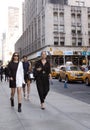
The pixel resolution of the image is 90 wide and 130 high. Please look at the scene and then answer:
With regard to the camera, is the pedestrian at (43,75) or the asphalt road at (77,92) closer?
the pedestrian at (43,75)

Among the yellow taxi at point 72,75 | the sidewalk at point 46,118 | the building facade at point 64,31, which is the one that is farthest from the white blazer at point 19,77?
the building facade at point 64,31

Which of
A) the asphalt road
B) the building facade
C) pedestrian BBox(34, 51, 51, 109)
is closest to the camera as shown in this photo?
pedestrian BBox(34, 51, 51, 109)

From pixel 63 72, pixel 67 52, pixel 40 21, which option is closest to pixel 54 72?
pixel 63 72

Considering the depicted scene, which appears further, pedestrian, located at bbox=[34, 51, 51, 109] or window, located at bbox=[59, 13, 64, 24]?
window, located at bbox=[59, 13, 64, 24]

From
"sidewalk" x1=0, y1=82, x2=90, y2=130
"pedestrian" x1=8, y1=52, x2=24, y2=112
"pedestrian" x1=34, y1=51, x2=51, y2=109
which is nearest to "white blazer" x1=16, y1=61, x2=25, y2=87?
"pedestrian" x1=8, y1=52, x2=24, y2=112

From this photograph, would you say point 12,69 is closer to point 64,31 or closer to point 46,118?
point 46,118

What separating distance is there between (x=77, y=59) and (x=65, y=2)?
13588mm

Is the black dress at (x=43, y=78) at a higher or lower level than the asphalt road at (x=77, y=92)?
higher

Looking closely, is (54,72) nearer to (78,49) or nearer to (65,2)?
(78,49)

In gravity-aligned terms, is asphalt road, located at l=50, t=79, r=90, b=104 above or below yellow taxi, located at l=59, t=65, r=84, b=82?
below

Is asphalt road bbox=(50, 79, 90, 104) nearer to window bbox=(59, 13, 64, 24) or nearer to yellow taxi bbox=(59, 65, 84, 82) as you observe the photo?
yellow taxi bbox=(59, 65, 84, 82)

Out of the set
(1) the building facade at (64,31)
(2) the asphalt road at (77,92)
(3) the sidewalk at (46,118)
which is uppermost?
(1) the building facade at (64,31)

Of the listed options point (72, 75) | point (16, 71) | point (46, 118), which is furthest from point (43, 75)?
point (72, 75)

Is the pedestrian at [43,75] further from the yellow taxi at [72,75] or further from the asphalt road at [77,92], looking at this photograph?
the yellow taxi at [72,75]
